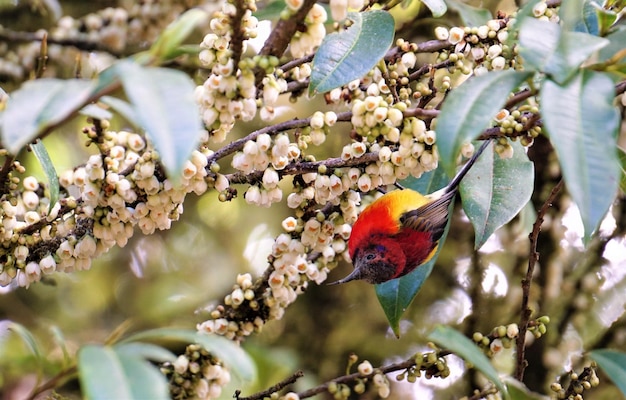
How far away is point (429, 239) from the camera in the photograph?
3.39 ft

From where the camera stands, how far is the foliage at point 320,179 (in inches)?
23.2

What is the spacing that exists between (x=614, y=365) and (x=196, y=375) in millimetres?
523

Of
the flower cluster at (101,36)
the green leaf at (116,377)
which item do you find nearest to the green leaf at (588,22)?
the green leaf at (116,377)

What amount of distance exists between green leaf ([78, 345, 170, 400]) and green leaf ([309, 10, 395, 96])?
383mm

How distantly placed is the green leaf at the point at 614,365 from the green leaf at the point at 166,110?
46 cm

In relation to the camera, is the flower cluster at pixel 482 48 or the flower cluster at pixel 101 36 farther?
the flower cluster at pixel 101 36

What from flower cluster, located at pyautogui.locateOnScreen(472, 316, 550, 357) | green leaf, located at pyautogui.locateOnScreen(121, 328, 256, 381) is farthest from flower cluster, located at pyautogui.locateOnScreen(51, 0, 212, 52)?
green leaf, located at pyautogui.locateOnScreen(121, 328, 256, 381)

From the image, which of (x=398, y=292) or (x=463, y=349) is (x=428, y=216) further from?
(x=463, y=349)

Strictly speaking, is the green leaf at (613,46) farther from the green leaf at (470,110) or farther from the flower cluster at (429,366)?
the flower cluster at (429,366)

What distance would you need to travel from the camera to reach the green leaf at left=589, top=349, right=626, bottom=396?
2.28 ft

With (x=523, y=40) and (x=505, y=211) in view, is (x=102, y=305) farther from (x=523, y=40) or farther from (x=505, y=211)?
(x=523, y=40)

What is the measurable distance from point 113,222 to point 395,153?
34 centimetres

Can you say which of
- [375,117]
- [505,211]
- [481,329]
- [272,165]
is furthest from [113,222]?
[481,329]

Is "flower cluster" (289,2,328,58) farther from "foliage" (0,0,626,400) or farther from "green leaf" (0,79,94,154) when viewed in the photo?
"green leaf" (0,79,94,154)
